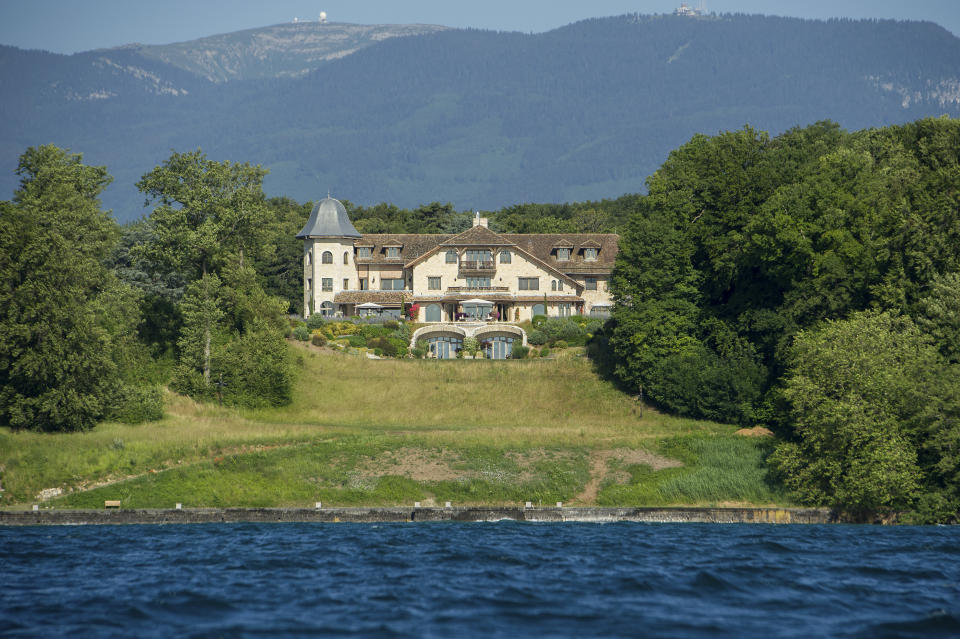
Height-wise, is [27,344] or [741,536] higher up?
[27,344]

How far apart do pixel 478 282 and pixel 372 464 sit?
48.0 m

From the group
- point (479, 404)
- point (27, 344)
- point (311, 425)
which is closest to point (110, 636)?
point (27, 344)

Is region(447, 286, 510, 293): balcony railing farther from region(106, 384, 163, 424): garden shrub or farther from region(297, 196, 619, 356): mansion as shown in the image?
region(106, 384, 163, 424): garden shrub

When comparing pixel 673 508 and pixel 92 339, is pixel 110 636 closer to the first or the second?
pixel 673 508

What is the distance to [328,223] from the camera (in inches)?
3942

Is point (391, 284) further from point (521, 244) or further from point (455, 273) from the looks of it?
point (521, 244)

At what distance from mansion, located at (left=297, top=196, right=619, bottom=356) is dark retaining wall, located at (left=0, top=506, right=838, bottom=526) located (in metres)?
45.8

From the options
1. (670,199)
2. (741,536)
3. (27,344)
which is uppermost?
(670,199)

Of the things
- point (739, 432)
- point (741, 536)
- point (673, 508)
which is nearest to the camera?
point (741, 536)

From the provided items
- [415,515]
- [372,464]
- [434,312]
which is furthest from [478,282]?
[415,515]

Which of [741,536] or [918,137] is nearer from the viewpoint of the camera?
[741,536]

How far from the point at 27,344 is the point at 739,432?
112 feet

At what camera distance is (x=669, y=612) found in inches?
971

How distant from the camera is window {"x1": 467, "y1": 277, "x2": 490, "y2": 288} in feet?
307
